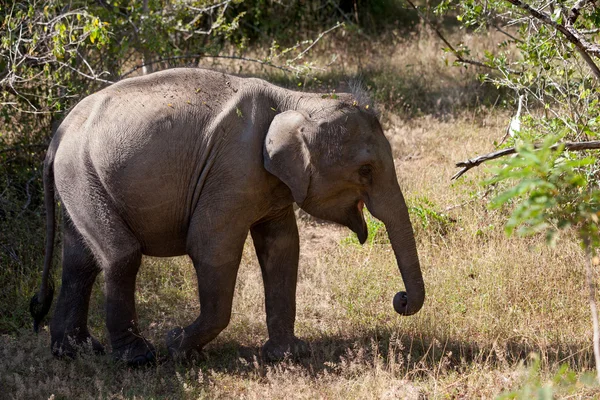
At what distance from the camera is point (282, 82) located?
12.3 m

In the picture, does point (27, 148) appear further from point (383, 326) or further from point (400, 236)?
point (400, 236)

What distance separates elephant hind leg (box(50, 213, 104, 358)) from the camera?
6.27 metres

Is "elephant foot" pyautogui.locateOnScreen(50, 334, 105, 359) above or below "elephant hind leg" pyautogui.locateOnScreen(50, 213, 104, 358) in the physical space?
below

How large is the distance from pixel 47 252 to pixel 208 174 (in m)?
1.54

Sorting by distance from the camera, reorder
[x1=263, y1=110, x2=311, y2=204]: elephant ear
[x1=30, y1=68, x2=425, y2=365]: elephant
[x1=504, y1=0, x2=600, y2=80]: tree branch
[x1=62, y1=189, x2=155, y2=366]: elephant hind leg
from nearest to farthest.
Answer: [x1=504, y1=0, x2=600, y2=80]: tree branch → [x1=263, y1=110, x2=311, y2=204]: elephant ear → [x1=30, y1=68, x2=425, y2=365]: elephant → [x1=62, y1=189, x2=155, y2=366]: elephant hind leg

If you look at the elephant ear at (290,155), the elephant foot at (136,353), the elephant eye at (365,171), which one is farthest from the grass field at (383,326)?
the elephant ear at (290,155)

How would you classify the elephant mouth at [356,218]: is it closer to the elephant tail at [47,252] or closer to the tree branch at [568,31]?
the tree branch at [568,31]

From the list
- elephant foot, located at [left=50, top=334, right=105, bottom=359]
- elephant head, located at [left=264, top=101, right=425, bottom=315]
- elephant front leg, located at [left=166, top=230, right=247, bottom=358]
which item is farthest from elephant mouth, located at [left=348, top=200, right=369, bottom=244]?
elephant foot, located at [left=50, top=334, right=105, bottom=359]

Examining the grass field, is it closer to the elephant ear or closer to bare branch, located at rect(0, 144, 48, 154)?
the elephant ear

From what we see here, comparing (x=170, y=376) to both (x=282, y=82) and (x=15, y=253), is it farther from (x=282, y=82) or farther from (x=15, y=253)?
(x=282, y=82)

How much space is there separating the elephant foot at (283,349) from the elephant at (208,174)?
1.81 ft

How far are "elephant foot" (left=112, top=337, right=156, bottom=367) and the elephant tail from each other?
2.49 feet

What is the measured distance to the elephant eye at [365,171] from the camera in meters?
5.89

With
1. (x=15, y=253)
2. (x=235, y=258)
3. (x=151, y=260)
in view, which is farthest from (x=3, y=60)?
(x=235, y=258)
